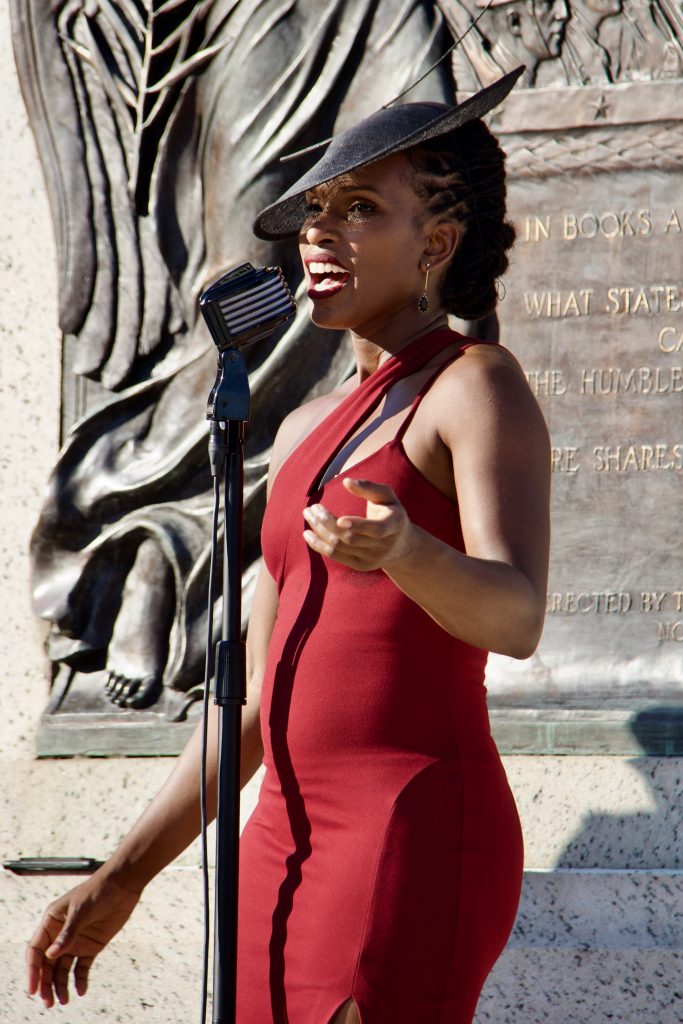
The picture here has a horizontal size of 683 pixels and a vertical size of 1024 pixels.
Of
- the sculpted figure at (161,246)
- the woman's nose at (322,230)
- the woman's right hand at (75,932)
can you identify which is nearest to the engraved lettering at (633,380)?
the sculpted figure at (161,246)

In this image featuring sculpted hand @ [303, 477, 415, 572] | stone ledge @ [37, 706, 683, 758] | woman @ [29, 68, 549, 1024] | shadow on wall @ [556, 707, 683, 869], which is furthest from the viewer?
stone ledge @ [37, 706, 683, 758]

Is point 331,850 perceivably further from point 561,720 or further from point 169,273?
point 169,273

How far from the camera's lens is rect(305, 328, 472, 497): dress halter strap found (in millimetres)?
1946

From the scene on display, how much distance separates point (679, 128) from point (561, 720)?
1.50m

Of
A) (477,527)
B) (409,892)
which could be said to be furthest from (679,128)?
(409,892)

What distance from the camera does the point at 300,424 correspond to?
2201 mm

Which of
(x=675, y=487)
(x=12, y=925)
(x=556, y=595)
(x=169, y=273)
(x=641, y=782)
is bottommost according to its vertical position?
(x=12, y=925)

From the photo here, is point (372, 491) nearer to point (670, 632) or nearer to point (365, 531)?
point (365, 531)

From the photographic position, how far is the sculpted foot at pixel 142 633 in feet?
12.6

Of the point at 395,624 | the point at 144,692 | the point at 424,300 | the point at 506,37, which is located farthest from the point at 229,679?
the point at 506,37

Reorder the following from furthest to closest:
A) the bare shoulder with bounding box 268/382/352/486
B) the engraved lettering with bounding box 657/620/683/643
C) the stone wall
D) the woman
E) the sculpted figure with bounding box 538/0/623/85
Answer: the sculpted figure with bounding box 538/0/623/85
the engraved lettering with bounding box 657/620/683/643
the stone wall
the bare shoulder with bounding box 268/382/352/486
the woman

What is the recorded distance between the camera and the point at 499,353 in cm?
188

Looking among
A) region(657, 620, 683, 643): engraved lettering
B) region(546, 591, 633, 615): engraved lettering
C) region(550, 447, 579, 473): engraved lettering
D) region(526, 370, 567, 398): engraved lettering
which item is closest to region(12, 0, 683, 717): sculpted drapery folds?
region(526, 370, 567, 398): engraved lettering

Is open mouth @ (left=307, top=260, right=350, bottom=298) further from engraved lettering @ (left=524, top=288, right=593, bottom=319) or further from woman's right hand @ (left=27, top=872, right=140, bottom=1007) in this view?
engraved lettering @ (left=524, top=288, right=593, bottom=319)
